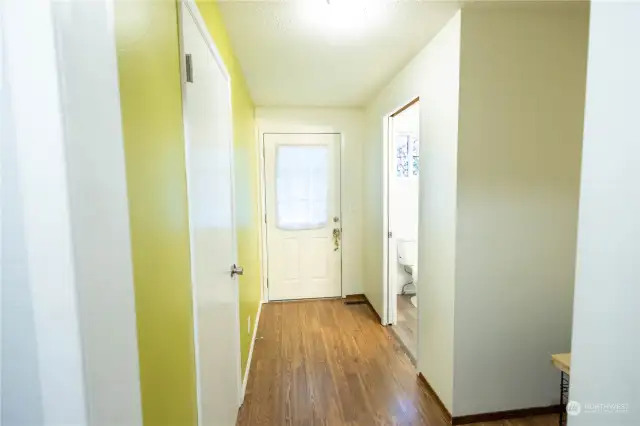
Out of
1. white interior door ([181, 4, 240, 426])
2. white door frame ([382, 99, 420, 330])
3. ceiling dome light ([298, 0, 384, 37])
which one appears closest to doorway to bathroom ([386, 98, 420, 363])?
white door frame ([382, 99, 420, 330])

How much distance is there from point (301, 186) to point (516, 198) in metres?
2.23

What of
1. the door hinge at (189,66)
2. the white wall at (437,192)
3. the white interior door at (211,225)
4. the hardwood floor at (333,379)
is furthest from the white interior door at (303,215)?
the door hinge at (189,66)

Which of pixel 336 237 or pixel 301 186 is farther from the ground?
pixel 301 186

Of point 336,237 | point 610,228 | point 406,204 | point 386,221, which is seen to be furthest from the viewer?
point 406,204

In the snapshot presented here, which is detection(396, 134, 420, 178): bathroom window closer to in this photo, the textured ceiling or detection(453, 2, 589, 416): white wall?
the textured ceiling

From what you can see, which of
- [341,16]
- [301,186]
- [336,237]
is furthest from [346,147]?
[341,16]

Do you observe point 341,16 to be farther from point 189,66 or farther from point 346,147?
point 346,147

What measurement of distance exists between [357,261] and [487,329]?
6.56ft

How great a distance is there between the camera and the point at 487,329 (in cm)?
169

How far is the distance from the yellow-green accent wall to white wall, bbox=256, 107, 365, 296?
8.14ft

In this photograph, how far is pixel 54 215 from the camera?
0.36 meters

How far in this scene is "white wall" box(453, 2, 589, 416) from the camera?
1.58m

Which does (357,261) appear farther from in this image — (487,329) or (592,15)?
(592,15)

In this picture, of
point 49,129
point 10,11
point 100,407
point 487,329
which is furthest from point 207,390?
point 487,329
